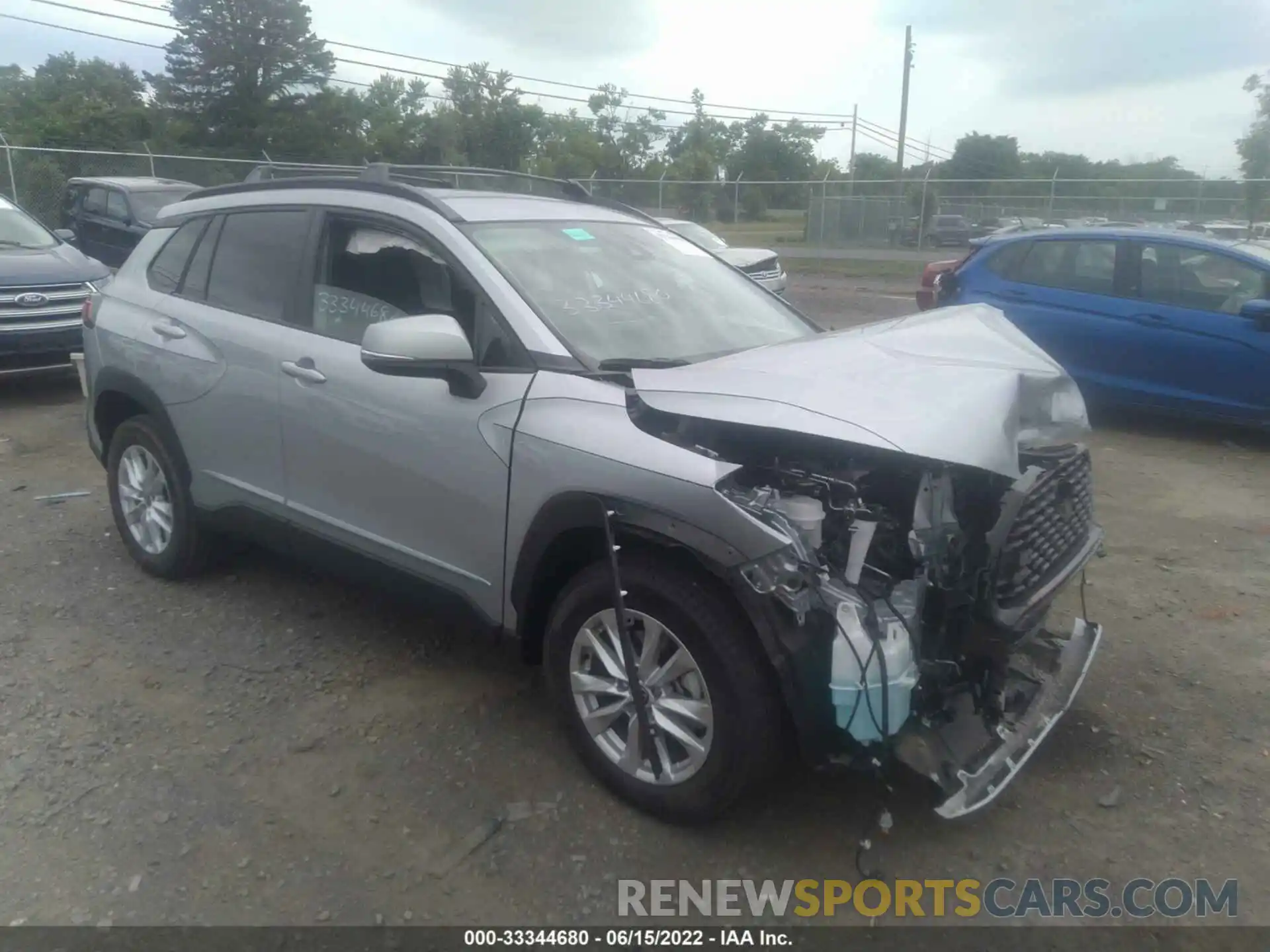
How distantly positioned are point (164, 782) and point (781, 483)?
2.27 meters

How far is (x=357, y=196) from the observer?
4023 mm

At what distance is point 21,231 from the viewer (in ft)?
32.2

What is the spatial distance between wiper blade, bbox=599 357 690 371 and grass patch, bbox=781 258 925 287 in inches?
806

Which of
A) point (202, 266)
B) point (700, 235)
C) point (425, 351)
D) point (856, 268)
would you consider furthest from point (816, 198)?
point (425, 351)

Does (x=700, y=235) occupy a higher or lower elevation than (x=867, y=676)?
higher

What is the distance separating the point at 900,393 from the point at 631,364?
868mm

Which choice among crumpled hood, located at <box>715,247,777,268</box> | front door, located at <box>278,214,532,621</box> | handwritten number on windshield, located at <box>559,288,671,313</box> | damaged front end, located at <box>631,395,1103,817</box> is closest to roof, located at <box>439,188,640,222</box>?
front door, located at <box>278,214,532,621</box>

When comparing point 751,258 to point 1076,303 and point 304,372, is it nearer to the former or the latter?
point 1076,303

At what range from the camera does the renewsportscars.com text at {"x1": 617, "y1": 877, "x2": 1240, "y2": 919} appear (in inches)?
112

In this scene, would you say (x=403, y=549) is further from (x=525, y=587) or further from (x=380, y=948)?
(x=380, y=948)

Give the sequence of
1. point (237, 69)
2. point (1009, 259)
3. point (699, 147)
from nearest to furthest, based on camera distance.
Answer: point (1009, 259)
point (237, 69)
point (699, 147)

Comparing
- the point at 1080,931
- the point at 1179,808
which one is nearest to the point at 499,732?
the point at 1080,931

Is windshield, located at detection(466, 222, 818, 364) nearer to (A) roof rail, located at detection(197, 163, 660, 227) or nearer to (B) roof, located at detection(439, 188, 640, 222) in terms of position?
(B) roof, located at detection(439, 188, 640, 222)

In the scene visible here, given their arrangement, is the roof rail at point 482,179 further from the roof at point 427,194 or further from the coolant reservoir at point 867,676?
the coolant reservoir at point 867,676
